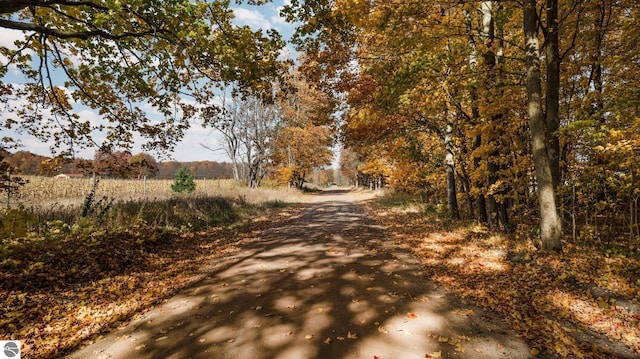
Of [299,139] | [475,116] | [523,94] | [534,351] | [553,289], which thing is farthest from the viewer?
[299,139]

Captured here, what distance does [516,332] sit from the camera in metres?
3.88

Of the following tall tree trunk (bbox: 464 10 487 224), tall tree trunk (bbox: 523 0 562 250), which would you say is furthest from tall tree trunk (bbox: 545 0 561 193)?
tall tree trunk (bbox: 464 10 487 224)

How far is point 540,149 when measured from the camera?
6.48 meters

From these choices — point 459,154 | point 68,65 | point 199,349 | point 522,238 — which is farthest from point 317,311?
point 68,65

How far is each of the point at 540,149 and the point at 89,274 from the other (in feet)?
32.2

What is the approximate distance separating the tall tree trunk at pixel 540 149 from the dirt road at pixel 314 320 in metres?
2.90

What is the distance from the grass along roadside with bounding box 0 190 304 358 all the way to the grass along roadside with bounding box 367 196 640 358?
18.3 feet

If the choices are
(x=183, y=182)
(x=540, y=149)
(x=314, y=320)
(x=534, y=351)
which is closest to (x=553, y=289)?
(x=534, y=351)

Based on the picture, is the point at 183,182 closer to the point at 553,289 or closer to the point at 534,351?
the point at 553,289

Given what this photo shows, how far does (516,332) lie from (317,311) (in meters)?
2.68

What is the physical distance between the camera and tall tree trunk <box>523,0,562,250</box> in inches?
249

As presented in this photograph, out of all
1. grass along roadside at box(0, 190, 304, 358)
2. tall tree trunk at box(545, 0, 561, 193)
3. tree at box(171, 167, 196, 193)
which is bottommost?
grass along roadside at box(0, 190, 304, 358)

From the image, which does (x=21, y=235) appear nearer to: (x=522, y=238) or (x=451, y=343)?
(x=451, y=343)

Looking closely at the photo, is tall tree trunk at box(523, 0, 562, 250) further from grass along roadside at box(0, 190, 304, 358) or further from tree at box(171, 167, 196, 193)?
tree at box(171, 167, 196, 193)
